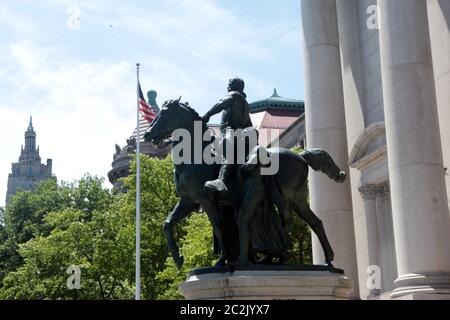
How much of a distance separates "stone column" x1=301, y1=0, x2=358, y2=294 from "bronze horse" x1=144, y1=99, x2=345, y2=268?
10.7 m

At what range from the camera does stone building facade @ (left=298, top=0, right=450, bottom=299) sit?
67.2 ft

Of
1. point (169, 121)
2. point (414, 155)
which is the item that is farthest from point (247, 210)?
point (414, 155)

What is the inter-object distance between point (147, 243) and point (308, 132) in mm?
19523

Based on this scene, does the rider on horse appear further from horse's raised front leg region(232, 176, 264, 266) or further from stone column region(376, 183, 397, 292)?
stone column region(376, 183, 397, 292)

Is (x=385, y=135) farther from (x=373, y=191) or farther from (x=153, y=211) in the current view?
(x=153, y=211)

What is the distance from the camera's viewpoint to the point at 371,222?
28188mm

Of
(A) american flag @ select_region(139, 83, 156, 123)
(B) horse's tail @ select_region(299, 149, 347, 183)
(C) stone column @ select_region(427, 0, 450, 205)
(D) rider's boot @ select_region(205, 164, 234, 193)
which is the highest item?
(A) american flag @ select_region(139, 83, 156, 123)

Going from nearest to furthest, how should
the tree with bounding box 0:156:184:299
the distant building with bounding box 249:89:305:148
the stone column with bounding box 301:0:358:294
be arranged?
the stone column with bounding box 301:0:358:294
the tree with bounding box 0:156:184:299
the distant building with bounding box 249:89:305:148

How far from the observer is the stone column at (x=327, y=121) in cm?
2549

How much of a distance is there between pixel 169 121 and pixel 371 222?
50.6 ft

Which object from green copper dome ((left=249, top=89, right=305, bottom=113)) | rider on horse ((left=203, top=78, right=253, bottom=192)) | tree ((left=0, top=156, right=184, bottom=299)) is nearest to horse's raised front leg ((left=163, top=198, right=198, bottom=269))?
rider on horse ((left=203, top=78, right=253, bottom=192))

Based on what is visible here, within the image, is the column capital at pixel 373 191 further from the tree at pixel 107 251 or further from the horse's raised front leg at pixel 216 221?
the tree at pixel 107 251

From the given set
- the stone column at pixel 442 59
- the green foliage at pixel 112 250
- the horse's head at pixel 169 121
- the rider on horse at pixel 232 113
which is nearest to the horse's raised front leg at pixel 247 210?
the rider on horse at pixel 232 113

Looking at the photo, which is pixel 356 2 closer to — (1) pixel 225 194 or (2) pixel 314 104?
(2) pixel 314 104
